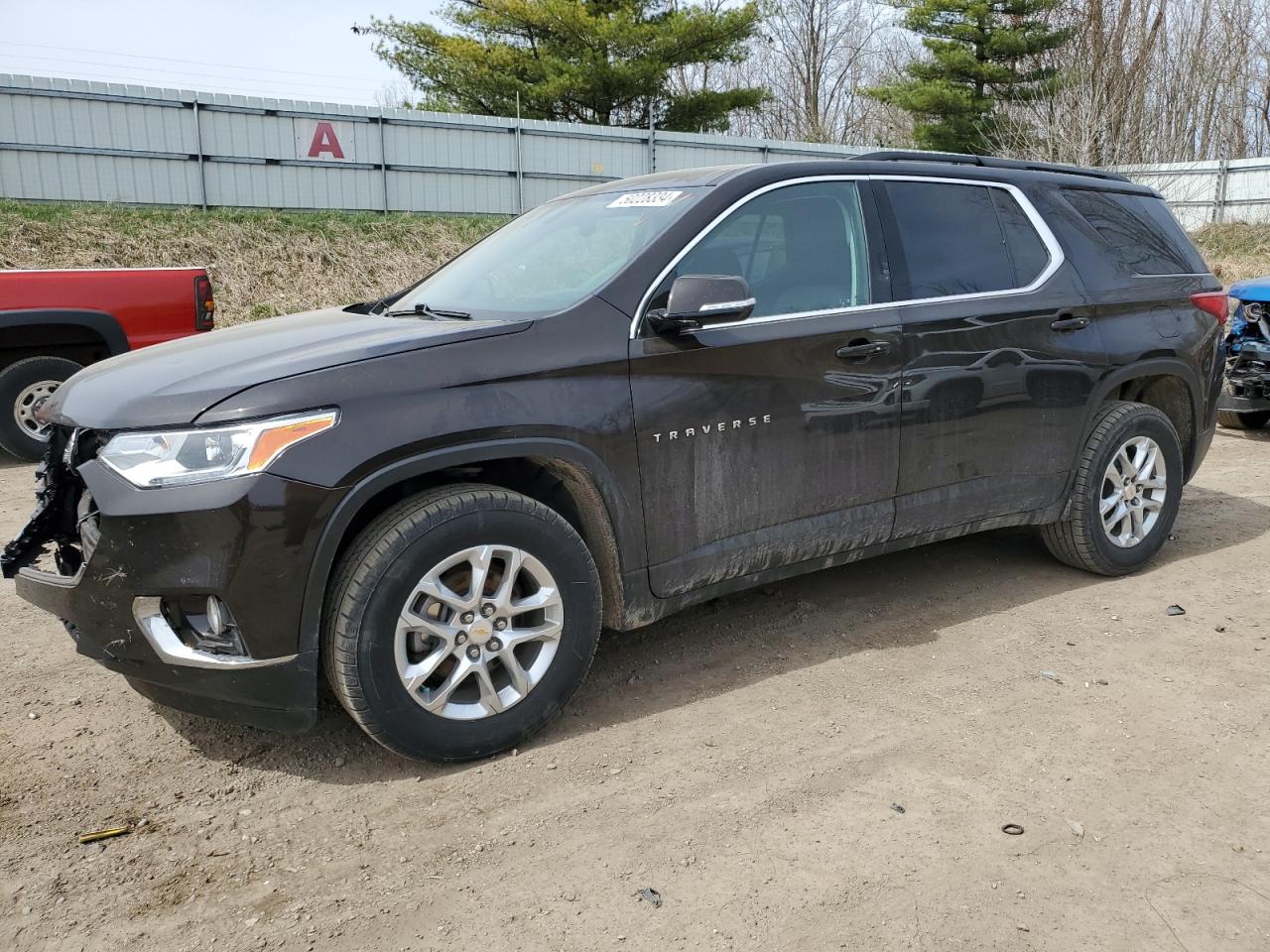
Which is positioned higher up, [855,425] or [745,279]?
[745,279]

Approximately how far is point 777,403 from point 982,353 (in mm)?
1058

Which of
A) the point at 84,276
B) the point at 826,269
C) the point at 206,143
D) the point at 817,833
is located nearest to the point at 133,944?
the point at 817,833

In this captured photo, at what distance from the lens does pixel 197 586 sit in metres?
2.70

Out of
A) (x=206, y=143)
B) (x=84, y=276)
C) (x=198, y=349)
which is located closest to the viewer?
(x=198, y=349)

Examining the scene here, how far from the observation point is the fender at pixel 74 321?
7199 millimetres

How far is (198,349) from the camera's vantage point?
3.33m

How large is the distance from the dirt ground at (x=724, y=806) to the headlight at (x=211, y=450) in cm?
96

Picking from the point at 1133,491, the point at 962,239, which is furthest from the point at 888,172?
the point at 1133,491

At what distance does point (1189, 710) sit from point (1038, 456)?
1280 millimetres

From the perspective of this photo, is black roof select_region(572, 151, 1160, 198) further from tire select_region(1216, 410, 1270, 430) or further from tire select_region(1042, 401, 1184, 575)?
tire select_region(1216, 410, 1270, 430)

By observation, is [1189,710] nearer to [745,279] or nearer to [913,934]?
[913,934]

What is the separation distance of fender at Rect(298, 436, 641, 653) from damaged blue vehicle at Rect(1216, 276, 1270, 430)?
6731mm

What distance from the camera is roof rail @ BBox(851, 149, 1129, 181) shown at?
4176 mm

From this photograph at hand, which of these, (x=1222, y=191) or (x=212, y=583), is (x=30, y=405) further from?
(x=1222, y=191)
